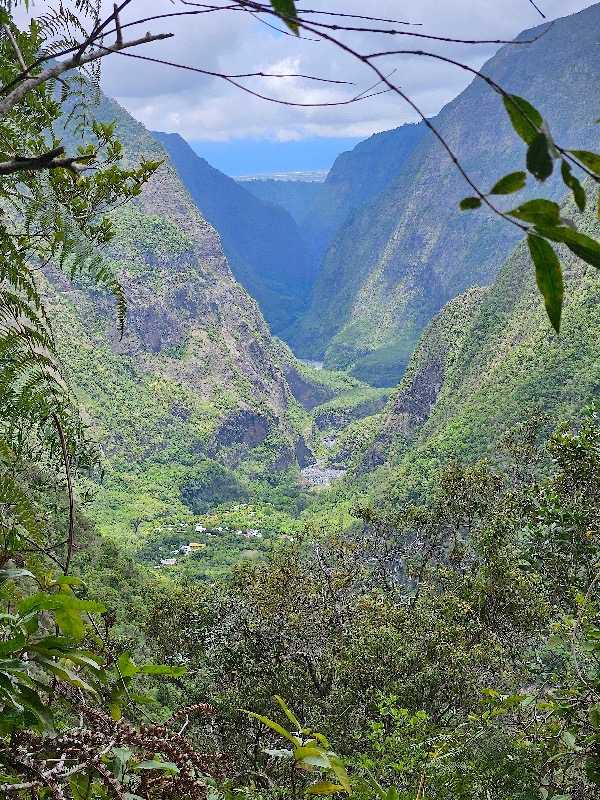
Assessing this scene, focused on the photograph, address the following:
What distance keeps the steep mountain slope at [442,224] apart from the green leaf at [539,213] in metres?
134

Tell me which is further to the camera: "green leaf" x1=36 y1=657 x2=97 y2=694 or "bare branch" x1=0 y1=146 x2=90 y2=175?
"green leaf" x1=36 y1=657 x2=97 y2=694

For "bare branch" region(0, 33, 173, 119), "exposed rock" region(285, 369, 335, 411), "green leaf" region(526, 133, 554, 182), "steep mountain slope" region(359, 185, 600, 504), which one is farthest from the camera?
"exposed rock" region(285, 369, 335, 411)

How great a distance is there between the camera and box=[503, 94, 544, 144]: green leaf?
716 millimetres

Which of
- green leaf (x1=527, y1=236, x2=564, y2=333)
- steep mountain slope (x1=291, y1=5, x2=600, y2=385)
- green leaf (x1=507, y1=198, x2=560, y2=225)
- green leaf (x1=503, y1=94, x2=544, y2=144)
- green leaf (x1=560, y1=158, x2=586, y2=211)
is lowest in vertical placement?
green leaf (x1=527, y1=236, x2=564, y2=333)

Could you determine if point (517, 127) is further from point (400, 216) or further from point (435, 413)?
point (400, 216)

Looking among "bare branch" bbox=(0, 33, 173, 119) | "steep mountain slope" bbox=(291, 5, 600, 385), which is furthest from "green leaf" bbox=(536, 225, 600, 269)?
"steep mountain slope" bbox=(291, 5, 600, 385)

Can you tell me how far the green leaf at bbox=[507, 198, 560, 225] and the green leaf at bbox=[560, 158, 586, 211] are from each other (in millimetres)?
28

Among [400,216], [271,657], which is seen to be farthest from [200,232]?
[271,657]

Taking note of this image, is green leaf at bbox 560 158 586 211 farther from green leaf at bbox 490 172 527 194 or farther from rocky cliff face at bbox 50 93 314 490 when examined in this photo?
rocky cliff face at bbox 50 93 314 490

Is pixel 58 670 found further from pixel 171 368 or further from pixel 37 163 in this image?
pixel 171 368

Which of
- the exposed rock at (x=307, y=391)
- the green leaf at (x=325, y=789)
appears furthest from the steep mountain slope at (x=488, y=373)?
the exposed rock at (x=307, y=391)

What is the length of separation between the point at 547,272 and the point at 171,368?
9477 cm

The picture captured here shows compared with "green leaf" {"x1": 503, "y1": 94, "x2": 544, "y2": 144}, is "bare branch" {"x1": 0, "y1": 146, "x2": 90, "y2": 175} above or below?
above

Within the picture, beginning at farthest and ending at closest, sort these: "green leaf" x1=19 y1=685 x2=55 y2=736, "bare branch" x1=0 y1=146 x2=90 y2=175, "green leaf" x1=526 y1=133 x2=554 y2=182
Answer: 1. "green leaf" x1=19 y1=685 x2=55 y2=736
2. "bare branch" x1=0 y1=146 x2=90 y2=175
3. "green leaf" x1=526 y1=133 x2=554 y2=182
